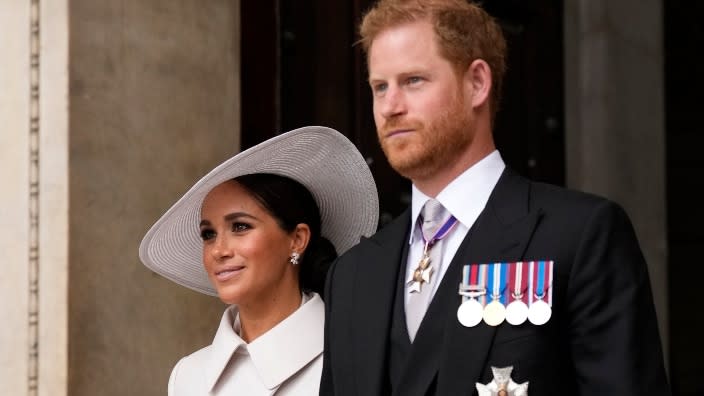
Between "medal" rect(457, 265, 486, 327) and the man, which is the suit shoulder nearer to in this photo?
the man

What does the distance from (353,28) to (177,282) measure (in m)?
1.39

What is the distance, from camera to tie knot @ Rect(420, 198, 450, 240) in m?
2.36

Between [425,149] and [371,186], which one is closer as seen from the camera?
[425,149]

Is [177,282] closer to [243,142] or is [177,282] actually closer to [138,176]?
[138,176]

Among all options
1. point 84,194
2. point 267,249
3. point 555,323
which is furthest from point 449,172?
point 84,194

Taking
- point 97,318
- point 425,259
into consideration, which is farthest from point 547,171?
point 425,259

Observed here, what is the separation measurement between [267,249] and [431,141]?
85 centimetres

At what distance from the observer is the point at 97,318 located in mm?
3334

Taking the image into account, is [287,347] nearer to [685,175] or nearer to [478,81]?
[478,81]

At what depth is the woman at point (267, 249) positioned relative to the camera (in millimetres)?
2979

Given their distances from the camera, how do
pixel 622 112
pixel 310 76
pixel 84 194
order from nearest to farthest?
pixel 84 194
pixel 310 76
pixel 622 112

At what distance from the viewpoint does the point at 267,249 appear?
2990 mm

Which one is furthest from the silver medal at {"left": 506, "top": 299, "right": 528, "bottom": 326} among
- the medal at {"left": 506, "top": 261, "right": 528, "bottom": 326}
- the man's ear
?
Answer: the man's ear

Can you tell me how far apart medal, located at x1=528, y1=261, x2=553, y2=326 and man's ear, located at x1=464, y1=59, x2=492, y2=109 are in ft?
1.29
